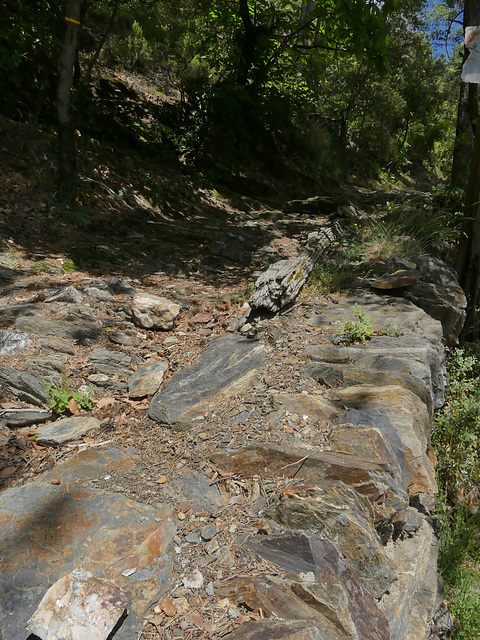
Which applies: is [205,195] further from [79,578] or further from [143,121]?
[79,578]

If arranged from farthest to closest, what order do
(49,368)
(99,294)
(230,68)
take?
A: (230,68) → (99,294) → (49,368)

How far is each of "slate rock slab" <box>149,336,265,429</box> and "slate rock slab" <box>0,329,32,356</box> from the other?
112 cm

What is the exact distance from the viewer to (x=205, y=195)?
33.2 ft

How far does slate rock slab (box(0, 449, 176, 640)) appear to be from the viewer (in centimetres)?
168

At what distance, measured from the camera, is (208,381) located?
11.3 feet

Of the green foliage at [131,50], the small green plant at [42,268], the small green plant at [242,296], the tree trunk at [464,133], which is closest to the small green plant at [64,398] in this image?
the small green plant at [242,296]

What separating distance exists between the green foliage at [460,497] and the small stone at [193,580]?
174 cm

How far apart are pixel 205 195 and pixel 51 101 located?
11.4ft

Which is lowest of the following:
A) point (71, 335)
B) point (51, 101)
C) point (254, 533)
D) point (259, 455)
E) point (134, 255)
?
point (254, 533)

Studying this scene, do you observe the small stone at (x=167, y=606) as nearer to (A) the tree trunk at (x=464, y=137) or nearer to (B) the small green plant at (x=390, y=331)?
(B) the small green plant at (x=390, y=331)

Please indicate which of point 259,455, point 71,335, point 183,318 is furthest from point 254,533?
point 183,318

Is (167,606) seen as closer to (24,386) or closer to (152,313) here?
(24,386)

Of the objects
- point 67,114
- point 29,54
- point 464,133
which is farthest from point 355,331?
point 29,54

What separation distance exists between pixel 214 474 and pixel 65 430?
1.04 metres
